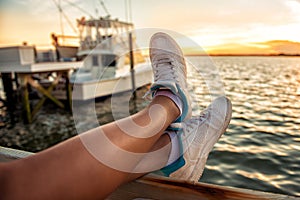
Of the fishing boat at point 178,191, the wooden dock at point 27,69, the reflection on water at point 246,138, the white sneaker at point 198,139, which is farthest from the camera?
the wooden dock at point 27,69

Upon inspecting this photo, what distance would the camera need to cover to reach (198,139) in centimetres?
112

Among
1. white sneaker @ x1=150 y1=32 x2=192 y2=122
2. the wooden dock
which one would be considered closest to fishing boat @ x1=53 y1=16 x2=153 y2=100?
the wooden dock

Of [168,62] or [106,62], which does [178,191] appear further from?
[106,62]

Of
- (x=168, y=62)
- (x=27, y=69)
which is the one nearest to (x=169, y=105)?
(x=168, y=62)

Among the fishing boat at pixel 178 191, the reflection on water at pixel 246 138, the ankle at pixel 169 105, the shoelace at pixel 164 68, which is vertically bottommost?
the reflection on water at pixel 246 138

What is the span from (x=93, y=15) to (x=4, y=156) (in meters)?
10.4

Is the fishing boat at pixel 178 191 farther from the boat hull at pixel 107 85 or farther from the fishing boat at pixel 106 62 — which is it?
the fishing boat at pixel 106 62

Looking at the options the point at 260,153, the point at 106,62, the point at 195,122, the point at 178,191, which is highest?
the point at 106,62

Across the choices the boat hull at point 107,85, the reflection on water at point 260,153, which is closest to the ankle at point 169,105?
the reflection on water at point 260,153

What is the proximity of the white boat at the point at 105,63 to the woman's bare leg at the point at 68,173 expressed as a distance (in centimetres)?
740

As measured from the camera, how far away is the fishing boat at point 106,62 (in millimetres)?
8680

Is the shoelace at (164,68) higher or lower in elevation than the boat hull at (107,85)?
higher

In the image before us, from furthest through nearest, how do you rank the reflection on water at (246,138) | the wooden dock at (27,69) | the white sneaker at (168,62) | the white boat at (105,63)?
1. the white boat at (105,63)
2. the wooden dock at (27,69)
3. the reflection on water at (246,138)
4. the white sneaker at (168,62)

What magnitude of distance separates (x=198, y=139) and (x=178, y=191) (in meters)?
0.36
